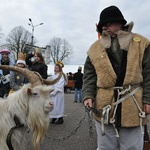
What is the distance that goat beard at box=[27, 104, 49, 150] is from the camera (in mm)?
3188

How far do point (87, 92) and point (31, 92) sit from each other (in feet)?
2.34

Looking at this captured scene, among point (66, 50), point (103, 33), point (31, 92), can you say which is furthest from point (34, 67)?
point (66, 50)

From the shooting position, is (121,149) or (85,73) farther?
(85,73)

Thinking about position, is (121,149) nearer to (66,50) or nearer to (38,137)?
(38,137)

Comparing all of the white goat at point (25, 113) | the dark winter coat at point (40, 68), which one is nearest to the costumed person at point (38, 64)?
the dark winter coat at point (40, 68)

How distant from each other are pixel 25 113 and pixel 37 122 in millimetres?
187

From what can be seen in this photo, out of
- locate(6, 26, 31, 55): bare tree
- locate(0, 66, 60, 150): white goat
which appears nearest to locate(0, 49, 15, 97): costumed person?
locate(0, 66, 60, 150): white goat

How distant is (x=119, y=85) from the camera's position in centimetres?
289

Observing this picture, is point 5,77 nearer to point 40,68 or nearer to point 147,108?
point 40,68

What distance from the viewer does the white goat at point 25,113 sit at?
10.4ft

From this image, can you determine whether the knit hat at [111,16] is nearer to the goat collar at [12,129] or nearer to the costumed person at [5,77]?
the goat collar at [12,129]

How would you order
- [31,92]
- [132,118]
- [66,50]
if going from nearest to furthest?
1. [132,118]
2. [31,92]
3. [66,50]

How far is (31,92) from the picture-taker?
323cm

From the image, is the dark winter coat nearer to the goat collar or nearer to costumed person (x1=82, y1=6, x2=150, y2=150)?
the goat collar
